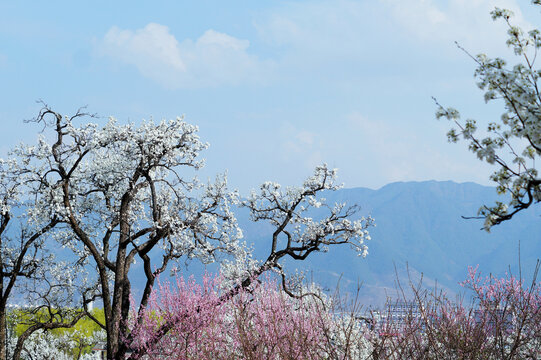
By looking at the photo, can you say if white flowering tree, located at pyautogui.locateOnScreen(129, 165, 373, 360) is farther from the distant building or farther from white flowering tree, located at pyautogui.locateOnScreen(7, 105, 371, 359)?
the distant building

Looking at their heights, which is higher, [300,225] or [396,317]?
[300,225]

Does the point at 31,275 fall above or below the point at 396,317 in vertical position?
above

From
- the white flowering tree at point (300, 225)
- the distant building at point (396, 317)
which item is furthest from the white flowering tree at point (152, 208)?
the distant building at point (396, 317)

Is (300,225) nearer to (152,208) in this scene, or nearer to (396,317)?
(152,208)

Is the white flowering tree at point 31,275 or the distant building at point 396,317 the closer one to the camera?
the distant building at point 396,317

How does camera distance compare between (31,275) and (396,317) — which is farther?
(31,275)

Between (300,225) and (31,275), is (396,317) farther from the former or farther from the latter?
(31,275)

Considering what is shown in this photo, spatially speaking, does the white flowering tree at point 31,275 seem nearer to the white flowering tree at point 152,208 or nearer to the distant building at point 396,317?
the white flowering tree at point 152,208

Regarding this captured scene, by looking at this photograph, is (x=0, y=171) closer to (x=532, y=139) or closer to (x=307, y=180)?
(x=307, y=180)

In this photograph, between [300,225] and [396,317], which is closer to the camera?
[396,317]

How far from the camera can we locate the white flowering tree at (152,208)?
16938 millimetres

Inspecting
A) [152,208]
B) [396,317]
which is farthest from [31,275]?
[396,317]

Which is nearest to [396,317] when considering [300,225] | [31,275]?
[300,225]

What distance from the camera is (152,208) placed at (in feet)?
58.4
